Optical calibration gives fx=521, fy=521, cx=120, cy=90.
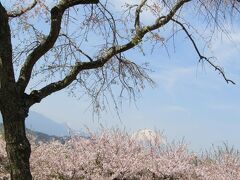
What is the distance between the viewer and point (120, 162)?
484 inches

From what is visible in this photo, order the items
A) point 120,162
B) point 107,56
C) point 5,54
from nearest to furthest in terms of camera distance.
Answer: point 5,54
point 107,56
point 120,162

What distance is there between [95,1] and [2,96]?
7.54 feet

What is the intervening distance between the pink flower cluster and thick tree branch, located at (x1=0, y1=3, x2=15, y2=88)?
424 cm

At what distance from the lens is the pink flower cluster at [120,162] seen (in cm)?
1212

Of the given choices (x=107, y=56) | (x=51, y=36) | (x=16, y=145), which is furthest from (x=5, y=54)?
(x=107, y=56)

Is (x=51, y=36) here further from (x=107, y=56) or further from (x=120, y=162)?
(x=120, y=162)

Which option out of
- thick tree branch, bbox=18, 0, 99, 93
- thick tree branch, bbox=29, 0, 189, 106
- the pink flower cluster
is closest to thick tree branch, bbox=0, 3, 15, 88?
thick tree branch, bbox=18, 0, 99, 93

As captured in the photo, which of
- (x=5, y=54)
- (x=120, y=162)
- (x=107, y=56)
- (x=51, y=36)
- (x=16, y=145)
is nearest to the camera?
(x=16, y=145)

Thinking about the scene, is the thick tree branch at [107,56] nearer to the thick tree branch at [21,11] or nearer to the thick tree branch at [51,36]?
the thick tree branch at [51,36]

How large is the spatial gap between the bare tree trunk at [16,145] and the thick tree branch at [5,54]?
0.49 m

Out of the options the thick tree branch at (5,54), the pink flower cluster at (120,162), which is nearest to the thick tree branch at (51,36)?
the thick tree branch at (5,54)

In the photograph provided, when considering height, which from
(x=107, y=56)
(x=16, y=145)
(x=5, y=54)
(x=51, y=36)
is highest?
(x=107, y=56)

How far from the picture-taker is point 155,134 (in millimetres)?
14891

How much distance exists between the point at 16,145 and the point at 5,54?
146cm
